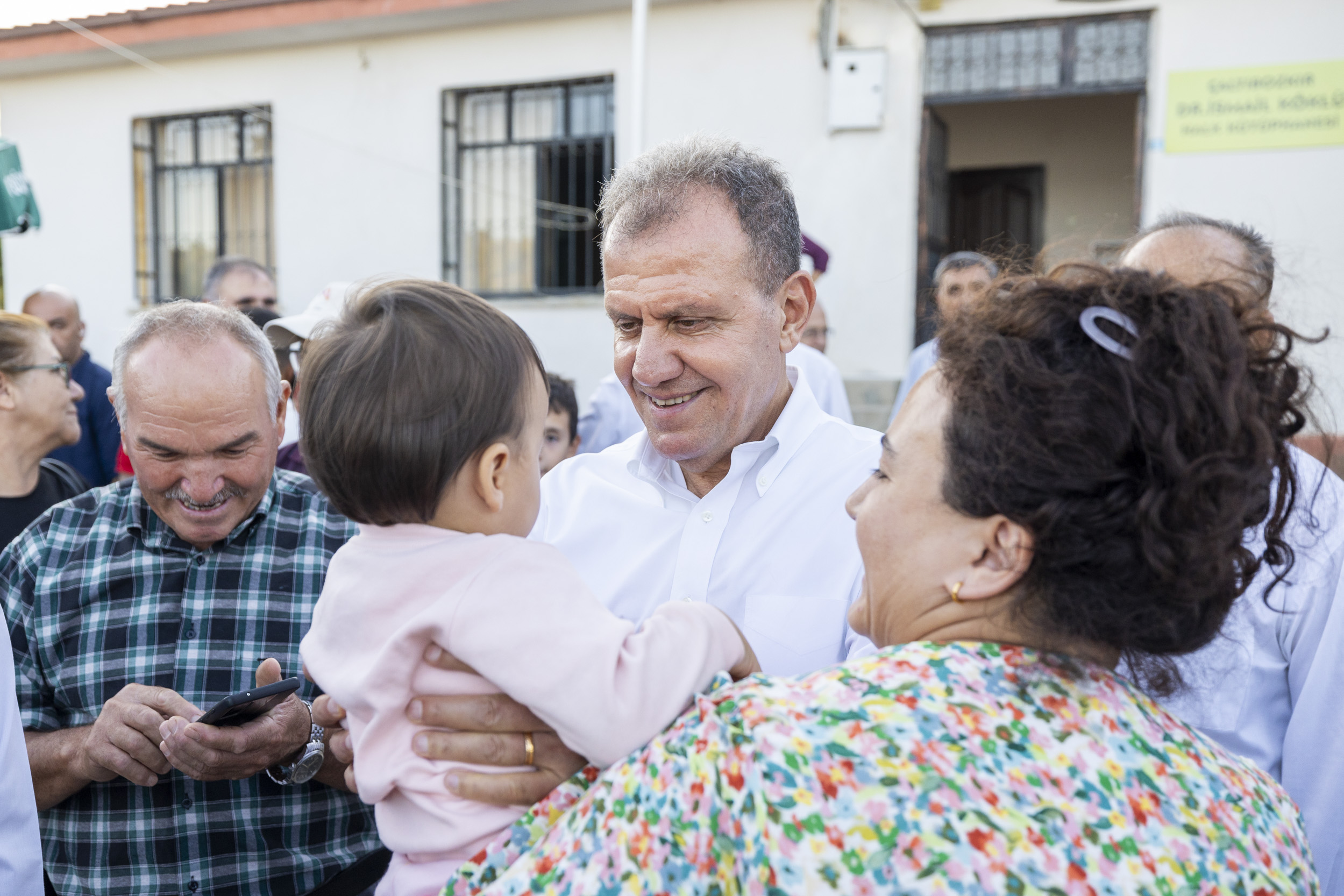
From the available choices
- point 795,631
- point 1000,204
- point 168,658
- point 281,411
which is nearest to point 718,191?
point 795,631

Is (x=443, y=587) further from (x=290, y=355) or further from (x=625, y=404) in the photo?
(x=625, y=404)

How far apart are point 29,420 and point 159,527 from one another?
140 cm

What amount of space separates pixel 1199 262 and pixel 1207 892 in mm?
1510

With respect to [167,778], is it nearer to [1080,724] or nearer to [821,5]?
[1080,724]

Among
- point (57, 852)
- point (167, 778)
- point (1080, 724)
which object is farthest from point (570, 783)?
point (57, 852)

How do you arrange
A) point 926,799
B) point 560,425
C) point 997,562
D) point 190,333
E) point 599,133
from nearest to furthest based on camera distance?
→ point 926,799 → point 997,562 → point 190,333 → point 560,425 → point 599,133

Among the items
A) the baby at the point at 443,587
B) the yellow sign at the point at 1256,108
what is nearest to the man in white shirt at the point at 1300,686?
the baby at the point at 443,587

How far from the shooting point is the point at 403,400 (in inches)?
51.7

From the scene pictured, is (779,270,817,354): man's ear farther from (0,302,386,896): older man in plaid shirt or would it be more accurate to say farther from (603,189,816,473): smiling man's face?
(0,302,386,896): older man in plaid shirt

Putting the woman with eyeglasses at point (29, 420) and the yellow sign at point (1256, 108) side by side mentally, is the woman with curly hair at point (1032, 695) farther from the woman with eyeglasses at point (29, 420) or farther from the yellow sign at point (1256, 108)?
the yellow sign at point (1256, 108)

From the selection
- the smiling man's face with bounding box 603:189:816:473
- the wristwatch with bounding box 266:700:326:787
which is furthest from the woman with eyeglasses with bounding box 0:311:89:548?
the smiling man's face with bounding box 603:189:816:473

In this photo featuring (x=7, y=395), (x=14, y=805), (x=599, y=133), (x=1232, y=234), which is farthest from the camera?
(x=599, y=133)

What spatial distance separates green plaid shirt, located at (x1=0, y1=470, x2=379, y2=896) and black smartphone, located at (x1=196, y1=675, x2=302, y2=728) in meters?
0.30

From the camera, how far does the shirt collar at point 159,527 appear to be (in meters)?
2.33
